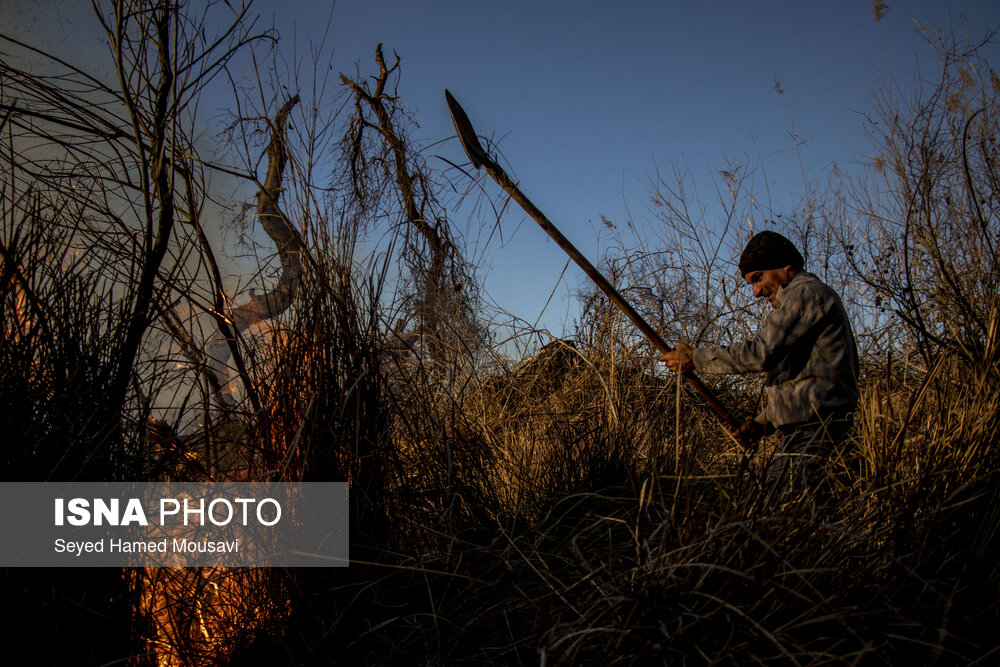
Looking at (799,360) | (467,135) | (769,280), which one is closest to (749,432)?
(799,360)

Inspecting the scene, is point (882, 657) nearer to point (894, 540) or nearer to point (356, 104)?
point (894, 540)

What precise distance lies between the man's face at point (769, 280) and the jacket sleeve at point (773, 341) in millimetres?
184

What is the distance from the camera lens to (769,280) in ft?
9.11

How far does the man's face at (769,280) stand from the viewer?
2.73 m

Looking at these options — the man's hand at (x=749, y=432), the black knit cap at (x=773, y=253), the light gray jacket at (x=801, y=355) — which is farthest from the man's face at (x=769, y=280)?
the man's hand at (x=749, y=432)

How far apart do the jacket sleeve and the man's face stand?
184mm

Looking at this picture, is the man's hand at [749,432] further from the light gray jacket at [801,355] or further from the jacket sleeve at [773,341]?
the jacket sleeve at [773,341]

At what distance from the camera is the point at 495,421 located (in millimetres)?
2889

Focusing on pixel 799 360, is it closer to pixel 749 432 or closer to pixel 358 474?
pixel 749 432

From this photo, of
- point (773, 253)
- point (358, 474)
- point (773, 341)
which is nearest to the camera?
point (358, 474)

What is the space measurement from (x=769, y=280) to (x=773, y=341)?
1.37 feet

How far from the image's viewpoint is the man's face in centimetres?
273

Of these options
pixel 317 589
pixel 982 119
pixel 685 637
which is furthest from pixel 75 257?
pixel 982 119

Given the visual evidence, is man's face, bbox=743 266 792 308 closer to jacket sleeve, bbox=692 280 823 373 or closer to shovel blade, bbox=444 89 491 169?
jacket sleeve, bbox=692 280 823 373
